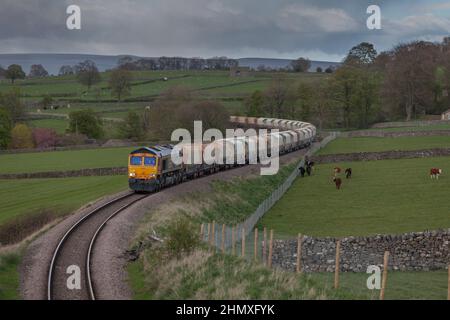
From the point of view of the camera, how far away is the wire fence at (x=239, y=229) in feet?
89.9

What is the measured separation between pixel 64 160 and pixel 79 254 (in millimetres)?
49477

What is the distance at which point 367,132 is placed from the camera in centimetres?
9512

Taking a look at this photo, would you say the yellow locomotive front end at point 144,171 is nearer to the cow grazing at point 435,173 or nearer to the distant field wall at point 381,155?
the cow grazing at point 435,173

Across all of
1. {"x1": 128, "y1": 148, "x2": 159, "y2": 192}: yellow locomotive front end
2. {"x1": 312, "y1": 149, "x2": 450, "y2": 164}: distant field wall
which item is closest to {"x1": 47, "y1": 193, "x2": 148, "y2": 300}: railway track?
{"x1": 128, "y1": 148, "x2": 159, "y2": 192}: yellow locomotive front end

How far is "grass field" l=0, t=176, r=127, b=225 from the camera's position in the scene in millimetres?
40969

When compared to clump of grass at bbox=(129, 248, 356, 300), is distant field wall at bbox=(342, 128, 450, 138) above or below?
above

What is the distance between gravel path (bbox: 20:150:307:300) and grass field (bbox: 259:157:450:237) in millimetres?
9421

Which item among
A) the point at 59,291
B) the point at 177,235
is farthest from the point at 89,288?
the point at 177,235

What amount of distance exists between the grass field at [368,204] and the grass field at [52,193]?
42.2 ft

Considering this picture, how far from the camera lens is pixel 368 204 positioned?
44875mm

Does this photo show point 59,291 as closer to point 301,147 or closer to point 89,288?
point 89,288

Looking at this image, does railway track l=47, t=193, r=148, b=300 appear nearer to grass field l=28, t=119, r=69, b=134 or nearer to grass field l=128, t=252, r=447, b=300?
grass field l=128, t=252, r=447, b=300

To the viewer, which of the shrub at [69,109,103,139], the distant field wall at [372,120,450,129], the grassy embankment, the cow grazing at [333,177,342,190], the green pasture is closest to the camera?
the grassy embankment

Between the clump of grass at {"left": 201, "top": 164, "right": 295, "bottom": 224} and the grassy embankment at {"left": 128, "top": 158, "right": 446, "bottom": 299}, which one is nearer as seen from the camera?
the grassy embankment at {"left": 128, "top": 158, "right": 446, "bottom": 299}
